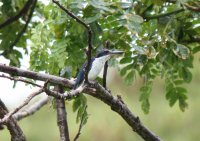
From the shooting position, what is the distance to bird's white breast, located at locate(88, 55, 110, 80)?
7.93ft

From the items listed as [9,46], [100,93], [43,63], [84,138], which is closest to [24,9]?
[9,46]

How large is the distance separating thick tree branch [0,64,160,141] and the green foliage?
0.26 meters

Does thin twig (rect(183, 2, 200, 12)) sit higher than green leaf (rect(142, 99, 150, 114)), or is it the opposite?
thin twig (rect(183, 2, 200, 12))

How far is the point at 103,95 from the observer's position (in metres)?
2.29

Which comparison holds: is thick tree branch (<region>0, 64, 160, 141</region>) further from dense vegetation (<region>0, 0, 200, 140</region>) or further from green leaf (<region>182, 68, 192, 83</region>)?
green leaf (<region>182, 68, 192, 83</region>)

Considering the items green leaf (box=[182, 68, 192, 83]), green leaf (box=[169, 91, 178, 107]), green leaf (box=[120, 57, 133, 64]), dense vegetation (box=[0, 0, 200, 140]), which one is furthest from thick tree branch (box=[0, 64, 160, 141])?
green leaf (box=[169, 91, 178, 107])

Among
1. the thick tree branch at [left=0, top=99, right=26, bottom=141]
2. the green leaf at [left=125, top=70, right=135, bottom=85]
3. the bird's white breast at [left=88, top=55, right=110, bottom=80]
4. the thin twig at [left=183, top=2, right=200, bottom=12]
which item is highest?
the thin twig at [left=183, top=2, right=200, bottom=12]

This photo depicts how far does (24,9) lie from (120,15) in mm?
1013

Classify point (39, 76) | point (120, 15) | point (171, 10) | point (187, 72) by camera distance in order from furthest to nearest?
point (187, 72) → point (171, 10) → point (120, 15) → point (39, 76)

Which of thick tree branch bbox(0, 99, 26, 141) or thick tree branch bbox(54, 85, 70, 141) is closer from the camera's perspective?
thick tree branch bbox(0, 99, 26, 141)

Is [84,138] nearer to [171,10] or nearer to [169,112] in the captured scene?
[169,112]

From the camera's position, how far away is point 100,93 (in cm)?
228

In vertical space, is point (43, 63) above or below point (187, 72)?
above

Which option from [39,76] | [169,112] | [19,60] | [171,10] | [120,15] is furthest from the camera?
[169,112]
